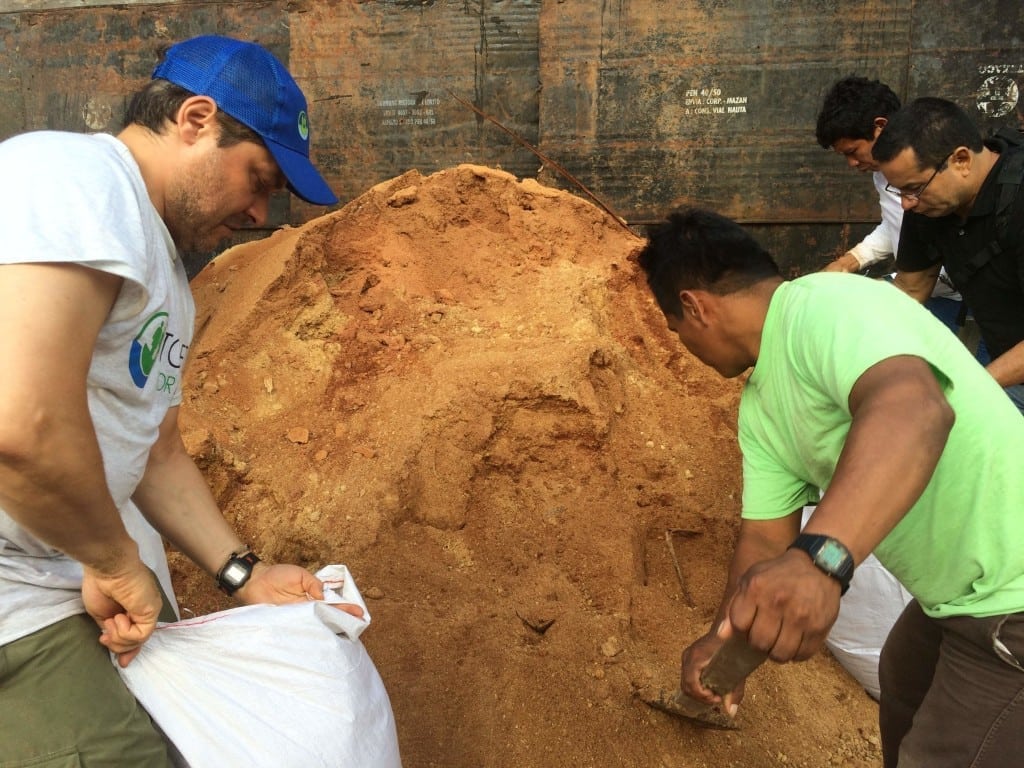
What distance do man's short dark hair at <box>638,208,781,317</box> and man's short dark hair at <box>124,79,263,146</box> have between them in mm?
964

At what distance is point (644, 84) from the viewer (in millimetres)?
5578

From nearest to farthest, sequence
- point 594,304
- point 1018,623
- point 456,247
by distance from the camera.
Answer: point 1018,623
point 594,304
point 456,247

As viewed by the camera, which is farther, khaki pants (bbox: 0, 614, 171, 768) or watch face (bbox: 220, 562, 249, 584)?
watch face (bbox: 220, 562, 249, 584)

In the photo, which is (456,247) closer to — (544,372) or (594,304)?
(594,304)

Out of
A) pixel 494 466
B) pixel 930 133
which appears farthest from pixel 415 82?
pixel 930 133

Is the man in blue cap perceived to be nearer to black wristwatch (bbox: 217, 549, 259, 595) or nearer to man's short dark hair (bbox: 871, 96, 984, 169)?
black wristwatch (bbox: 217, 549, 259, 595)

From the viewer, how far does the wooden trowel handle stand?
1.41 meters

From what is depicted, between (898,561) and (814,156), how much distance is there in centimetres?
458

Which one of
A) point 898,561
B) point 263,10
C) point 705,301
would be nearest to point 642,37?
point 263,10

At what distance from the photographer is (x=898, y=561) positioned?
1630 millimetres

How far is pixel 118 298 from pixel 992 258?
2.87 m

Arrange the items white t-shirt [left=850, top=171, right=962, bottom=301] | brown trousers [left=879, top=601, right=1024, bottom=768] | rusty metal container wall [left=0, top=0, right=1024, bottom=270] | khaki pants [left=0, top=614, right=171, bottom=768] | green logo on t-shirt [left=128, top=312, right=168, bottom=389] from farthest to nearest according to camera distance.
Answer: rusty metal container wall [left=0, top=0, right=1024, bottom=270]
white t-shirt [left=850, top=171, right=962, bottom=301]
brown trousers [left=879, top=601, right=1024, bottom=768]
green logo on t-shirt [left=128, top=312, right=168, bottom=389]
khaki pants [left=0, top=614, right=171, bottom=768]

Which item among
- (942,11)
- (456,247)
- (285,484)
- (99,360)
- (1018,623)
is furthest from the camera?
(942,11)

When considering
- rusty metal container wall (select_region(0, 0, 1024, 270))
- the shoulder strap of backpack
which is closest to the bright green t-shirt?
the shoulder strap of backpack
